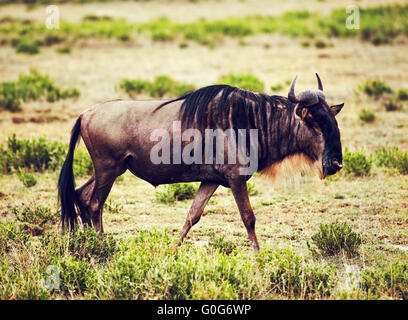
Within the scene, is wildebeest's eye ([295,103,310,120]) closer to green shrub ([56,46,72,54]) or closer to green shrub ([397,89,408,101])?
green shrub ([397,89,408,101])

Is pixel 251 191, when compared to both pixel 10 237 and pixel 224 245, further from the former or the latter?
pixel 10 237

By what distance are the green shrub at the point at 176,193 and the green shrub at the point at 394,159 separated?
312 cm

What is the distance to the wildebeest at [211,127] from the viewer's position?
4633mm

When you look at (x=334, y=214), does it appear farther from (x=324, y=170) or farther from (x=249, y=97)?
(x=249, y=97)

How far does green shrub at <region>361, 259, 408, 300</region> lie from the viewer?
4.04 meters

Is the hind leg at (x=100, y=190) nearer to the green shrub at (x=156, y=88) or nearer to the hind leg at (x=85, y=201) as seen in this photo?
the hind leg at (x=85, y=201)

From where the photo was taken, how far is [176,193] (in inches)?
277

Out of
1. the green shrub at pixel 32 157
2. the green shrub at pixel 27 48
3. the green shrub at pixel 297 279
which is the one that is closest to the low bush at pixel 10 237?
the green shrub at pixel 297 279

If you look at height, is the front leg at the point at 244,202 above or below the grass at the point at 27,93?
below

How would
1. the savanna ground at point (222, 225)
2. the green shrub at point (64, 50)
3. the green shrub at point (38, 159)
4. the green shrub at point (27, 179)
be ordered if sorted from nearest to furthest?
the savanna ground at point (222, 225) < the green shrub at point (27, 179) < the green shrub at point (38, 159) < the green shrub at point (64, 50)

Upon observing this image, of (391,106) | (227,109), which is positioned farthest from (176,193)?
(391,106)

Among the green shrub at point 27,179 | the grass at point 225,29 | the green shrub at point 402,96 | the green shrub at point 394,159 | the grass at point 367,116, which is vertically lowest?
the green shrub at point 27,179

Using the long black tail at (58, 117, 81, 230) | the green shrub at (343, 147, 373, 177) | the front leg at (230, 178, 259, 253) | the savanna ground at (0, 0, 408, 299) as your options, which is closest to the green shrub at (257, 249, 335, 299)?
the savanna ground at (0, 0, 408, 299)

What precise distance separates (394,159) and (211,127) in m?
4.24
